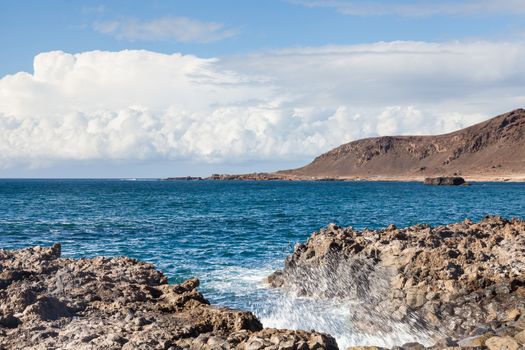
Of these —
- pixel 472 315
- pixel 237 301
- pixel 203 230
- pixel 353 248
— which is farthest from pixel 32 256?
pixel 203 230

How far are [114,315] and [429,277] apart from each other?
9.59 metres

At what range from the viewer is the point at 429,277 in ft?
54.7

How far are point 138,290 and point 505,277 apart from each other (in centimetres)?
1029

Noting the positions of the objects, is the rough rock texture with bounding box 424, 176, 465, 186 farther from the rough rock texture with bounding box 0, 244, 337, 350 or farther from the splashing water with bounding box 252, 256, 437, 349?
the rough rock texture with bounding box 0, 244, 337, 350

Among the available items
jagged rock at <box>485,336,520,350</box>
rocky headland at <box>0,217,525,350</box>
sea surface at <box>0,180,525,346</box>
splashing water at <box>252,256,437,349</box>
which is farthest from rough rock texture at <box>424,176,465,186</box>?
jagged rock at <box>485,336,520,350</box>

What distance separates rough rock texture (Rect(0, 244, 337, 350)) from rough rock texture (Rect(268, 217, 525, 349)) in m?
3.46

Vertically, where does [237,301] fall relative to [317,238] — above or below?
below

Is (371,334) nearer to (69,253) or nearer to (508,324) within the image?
(508,324)

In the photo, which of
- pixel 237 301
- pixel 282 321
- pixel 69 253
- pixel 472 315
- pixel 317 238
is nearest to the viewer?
pixel 472 315

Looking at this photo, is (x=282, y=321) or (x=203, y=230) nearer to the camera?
(x=282, y=321)

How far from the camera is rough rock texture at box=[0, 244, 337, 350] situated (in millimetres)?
9812

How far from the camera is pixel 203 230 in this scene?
3897 centimetres

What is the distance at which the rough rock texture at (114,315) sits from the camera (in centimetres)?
981

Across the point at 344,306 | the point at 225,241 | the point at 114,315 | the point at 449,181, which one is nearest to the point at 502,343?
the point at 114,315
